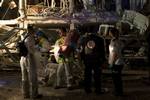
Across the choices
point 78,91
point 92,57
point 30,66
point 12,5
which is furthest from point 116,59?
point 12,5

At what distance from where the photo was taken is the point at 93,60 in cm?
1391

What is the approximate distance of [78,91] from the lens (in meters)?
14.5

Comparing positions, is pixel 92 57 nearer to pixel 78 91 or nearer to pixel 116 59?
pixel 116 59

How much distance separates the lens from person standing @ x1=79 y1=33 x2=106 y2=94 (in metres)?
13.9

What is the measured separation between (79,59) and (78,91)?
1.07 meters

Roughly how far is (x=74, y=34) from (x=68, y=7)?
6.90 metres

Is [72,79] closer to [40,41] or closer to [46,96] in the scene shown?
[46,96]

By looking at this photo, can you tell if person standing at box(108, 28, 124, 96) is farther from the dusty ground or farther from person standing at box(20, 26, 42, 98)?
person standing at box(20, 26, 42, 98)

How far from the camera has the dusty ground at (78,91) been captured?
13.8 meters

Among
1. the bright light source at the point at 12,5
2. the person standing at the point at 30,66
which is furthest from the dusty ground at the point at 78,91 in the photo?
the bright light source at the point at 12,5

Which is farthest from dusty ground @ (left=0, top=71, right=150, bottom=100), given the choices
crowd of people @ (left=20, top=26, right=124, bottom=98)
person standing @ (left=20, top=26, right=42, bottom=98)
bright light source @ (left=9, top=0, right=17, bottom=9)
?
bright light source @ (left=9, top=0, right=17, bottom=9)

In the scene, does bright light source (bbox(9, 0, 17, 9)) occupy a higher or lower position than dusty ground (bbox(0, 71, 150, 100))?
higher

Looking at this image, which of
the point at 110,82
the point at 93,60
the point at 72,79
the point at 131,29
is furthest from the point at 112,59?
the point at 131,29

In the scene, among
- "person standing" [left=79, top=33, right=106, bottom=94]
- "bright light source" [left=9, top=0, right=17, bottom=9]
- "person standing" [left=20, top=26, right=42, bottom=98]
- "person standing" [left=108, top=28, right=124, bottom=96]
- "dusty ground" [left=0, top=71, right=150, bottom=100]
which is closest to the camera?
"person standing" [left=20, top=26, right=42, bottom=98]
